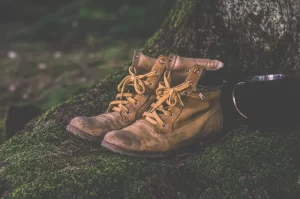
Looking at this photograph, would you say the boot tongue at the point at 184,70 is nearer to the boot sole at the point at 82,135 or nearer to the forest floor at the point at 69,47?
the boot sole at the point at 82,135

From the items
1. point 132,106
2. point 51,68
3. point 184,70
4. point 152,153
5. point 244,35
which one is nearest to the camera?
point 152,153

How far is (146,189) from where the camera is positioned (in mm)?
3064

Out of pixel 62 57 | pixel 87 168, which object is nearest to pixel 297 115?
pixel 87 168

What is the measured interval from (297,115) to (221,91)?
62cm

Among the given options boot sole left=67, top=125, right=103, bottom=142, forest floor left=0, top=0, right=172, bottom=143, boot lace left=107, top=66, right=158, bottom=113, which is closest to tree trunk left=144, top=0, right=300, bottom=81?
boot lace left=107, top=66, right=158, bottom=113

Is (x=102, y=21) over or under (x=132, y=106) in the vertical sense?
under

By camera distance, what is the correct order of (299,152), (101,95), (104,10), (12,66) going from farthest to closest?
(104,10)
(12,66)
(101,95)
(299,152)

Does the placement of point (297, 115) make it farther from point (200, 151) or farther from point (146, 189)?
point (146, 189)

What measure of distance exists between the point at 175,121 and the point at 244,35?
1098mm

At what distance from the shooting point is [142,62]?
3682 millimetres

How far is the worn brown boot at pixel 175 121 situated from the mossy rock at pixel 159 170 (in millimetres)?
89

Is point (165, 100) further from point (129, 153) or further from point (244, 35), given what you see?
point (244, 35)

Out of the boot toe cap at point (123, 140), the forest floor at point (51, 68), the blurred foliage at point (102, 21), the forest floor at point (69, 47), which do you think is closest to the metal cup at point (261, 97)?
the boot toe cap at point (123, 140)

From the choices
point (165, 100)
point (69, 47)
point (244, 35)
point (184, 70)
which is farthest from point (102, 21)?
point (165, 100)
